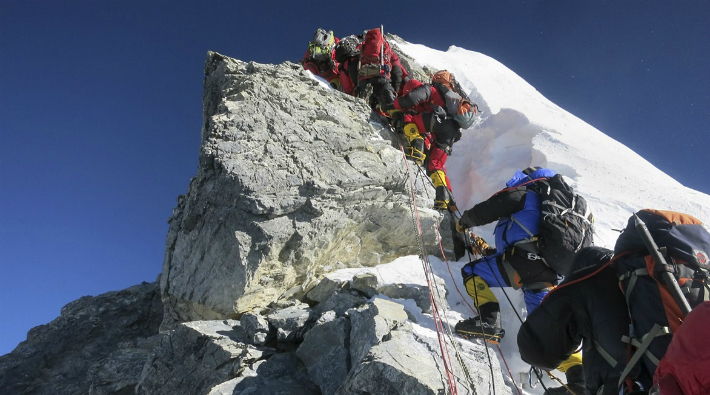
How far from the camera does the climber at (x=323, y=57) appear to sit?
38.7 ft

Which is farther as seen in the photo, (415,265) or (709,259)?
(415,265)

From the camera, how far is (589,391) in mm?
2551

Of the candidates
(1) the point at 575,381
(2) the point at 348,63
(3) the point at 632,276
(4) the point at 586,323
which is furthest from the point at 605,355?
(2) the point at 348,63

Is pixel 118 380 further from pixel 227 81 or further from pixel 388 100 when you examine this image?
pixel 388 100

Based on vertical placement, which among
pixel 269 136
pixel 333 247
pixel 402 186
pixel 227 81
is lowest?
pixel 333 247

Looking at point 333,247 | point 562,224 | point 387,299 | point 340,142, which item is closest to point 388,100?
point 340,142

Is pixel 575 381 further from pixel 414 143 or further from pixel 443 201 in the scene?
pixel 414 143

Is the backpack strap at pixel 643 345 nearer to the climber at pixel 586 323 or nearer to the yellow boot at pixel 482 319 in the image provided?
the climber at pixel 586 323

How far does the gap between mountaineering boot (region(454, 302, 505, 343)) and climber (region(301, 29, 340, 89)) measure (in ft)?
29.5

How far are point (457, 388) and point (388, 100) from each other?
24.3 ft

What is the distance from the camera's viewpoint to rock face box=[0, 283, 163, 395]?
6.07 metres

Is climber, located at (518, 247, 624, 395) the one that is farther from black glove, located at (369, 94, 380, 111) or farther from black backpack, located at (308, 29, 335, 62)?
black backpack, located at (308, 29, 335, 62)

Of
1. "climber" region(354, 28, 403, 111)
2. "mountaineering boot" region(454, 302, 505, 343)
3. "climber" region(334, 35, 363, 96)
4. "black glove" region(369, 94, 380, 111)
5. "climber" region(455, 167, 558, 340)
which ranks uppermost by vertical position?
"climber" region(334, 35, 363, 96)

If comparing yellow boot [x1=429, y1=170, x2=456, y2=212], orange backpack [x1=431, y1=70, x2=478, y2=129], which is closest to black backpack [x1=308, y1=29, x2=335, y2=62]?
orange backpack [x1=431, y1=70, x2=478, y2=129]
